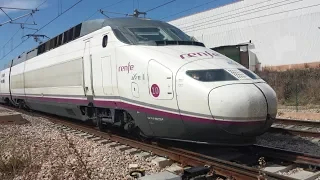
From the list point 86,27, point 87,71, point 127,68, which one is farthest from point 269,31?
point 127,68

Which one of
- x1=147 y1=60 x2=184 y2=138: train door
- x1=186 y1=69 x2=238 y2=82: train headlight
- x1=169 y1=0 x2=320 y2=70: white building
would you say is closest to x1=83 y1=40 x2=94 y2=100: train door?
x1=147 y1=60 x2=184 y2=138: train door

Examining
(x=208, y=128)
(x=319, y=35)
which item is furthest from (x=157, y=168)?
(x=319, y=35)

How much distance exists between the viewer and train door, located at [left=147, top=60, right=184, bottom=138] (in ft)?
21.2

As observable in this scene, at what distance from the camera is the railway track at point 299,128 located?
8.91 metres

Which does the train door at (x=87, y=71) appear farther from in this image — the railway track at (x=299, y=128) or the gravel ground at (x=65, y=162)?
the railway track at (x=299, y=128)

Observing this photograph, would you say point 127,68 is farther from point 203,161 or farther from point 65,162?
point 203,161

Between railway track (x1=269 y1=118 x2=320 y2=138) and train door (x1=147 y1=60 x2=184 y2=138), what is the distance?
13.0ft

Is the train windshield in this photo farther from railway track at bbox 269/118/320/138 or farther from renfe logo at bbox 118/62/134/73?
railway track at bbox 269/118/320/138

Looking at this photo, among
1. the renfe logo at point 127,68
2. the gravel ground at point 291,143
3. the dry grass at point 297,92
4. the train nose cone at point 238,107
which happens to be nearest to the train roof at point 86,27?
the renfe logo at point 127,68

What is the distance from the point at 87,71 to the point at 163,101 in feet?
12.3

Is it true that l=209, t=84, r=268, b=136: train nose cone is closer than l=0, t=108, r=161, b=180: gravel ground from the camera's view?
Yes

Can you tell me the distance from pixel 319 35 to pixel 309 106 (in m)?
22.1

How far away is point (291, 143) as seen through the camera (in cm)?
825

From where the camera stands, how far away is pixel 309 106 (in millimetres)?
16562
